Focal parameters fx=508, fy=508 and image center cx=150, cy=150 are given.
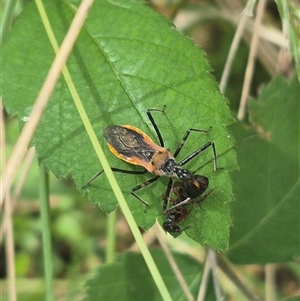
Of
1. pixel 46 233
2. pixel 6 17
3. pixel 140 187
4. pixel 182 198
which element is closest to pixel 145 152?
pixel 182 198

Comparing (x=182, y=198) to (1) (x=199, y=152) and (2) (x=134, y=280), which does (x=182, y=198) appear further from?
(2) (x=134, y=280)

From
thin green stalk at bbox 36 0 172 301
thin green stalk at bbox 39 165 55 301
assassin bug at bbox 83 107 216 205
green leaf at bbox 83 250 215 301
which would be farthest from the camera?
green leaf at bbox 83 250 215 301

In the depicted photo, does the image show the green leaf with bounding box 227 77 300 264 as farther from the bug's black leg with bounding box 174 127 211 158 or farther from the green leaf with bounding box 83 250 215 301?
the bug's black leg with bounding box 174 127 211 158

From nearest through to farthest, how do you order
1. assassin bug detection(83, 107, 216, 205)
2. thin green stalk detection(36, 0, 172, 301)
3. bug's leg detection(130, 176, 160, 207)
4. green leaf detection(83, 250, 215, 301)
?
1. thin green stalk detection(36, 0, 172, 301)
2. bug's leg detection(130, 176, 160, 207)
3. assassin bug detection(83, 107, 216, 205)
4. green leaf detection(83, 250, 215, 301)

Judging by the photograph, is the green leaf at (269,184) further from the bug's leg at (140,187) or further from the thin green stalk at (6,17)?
the thin green stalk at (6,17)

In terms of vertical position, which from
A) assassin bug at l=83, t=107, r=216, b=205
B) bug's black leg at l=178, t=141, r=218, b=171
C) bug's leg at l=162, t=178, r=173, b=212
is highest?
bug's black leg at l=178, t=141, r=218, b=171

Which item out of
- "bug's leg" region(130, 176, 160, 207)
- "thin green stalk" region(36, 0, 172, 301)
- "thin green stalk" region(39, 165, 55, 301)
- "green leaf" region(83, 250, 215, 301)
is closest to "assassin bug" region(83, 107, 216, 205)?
"bug's leg" region(130, 176, 160, 207)

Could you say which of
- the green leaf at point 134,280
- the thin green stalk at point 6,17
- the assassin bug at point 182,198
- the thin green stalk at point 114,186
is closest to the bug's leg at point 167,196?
the assassin bug at point 182,198

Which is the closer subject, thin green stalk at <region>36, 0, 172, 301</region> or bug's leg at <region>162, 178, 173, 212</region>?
thin green stalk at <region>36, 0, 172, 301</region>
